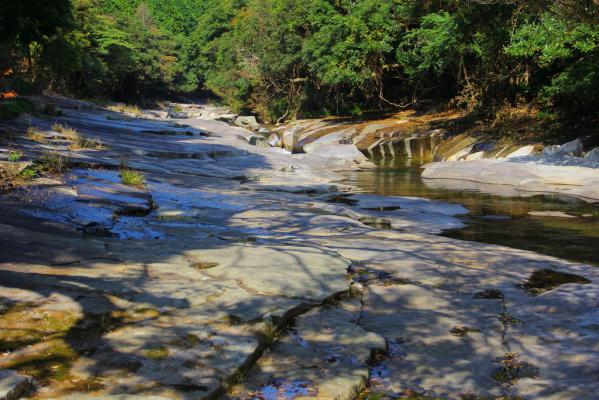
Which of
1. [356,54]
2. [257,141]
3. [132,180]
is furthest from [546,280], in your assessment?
[356,54]

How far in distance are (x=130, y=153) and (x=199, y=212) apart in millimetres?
6470

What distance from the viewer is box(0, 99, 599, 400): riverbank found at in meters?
3.06

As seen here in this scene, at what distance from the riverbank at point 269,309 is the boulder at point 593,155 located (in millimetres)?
11602

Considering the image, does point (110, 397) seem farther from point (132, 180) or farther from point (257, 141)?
point (257, 141)

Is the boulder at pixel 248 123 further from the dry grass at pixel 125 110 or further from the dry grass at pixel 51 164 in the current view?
the dry grass at pixel 51 164

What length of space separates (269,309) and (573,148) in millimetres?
16380

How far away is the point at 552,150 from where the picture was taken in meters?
18.1

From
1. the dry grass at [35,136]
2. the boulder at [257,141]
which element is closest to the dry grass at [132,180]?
the dry grass at [35,136]

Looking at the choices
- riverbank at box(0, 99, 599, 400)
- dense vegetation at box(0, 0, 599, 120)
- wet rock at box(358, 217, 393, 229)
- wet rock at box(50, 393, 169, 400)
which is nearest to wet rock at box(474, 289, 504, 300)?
riverbank at box(0, 99, 599, 400)

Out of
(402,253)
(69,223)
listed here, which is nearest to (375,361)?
(402,253)

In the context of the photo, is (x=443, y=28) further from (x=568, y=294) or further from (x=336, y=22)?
(x=568, y=294)

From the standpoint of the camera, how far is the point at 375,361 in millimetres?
3498

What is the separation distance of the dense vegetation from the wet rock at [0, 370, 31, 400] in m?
9.02

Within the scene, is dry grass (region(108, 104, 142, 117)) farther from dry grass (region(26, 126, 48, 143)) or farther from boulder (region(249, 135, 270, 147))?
dry grass (region(26, 126, 48, 143))
